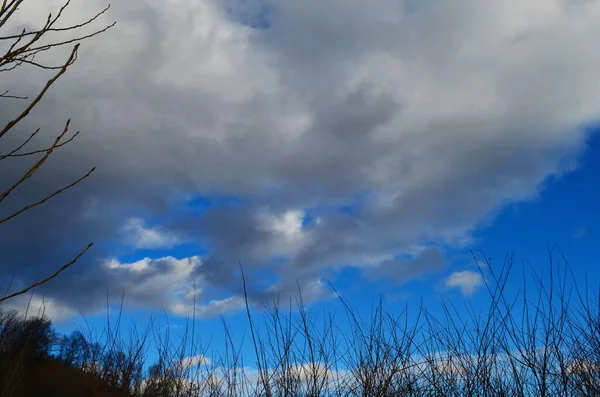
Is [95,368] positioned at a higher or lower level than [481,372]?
higher

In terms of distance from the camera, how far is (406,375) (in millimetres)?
5090

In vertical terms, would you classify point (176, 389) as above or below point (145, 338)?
below

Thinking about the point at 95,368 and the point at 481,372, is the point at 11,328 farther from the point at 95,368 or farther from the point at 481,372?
the point at 481,372

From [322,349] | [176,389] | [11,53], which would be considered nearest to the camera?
[11,53]

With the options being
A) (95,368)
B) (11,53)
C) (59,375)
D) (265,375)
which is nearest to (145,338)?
(95,368)

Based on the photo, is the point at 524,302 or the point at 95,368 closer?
→ the point at 524,302

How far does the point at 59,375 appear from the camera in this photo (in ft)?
42.7

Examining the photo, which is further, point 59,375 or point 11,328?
point 59,375

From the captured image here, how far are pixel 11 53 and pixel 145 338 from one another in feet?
17.6

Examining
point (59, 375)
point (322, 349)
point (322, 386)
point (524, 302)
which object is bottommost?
point (322, 386)

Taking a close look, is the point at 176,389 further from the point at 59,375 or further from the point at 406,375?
the point at 59,375

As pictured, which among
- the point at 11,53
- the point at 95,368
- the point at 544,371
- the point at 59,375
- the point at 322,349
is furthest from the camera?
the point at 59,375

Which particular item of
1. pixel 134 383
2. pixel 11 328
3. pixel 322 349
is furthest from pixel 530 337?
pixel 11 328

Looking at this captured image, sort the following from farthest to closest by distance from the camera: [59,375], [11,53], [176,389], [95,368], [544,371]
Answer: [59,375] → [95,368] → [176,389] → [544,371] → [11,53]
